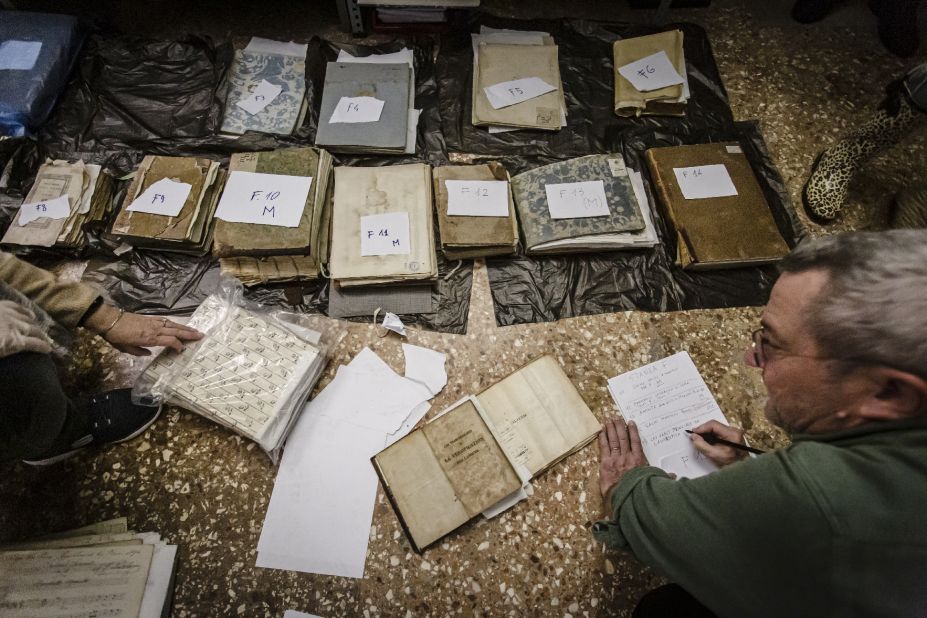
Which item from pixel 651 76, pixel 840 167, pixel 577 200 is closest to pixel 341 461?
pixel 577 200

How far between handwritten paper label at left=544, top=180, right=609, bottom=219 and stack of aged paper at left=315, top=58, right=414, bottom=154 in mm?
607

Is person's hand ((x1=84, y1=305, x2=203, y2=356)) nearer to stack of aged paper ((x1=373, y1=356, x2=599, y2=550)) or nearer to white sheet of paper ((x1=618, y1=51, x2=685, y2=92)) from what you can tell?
stack of aged paper ((x1=373, y1=356, x2=599, y2=550))

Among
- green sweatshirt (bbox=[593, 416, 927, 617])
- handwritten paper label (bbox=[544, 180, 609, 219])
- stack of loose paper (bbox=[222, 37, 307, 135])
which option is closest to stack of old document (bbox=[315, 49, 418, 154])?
stack of loose paper (bbox=[222, 37, 307, 135])

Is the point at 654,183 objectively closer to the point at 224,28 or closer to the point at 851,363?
the point at 851,363

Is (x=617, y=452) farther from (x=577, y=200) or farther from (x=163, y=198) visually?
(x=163, y=198)

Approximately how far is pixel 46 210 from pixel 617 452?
198 cm

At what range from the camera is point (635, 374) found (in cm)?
143

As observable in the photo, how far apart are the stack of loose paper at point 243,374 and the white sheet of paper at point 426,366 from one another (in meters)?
0.27

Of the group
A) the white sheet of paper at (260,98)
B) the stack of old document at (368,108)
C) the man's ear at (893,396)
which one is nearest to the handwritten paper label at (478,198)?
the stack of old document at (368,108)

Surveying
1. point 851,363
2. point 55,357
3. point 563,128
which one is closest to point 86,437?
point 55,357

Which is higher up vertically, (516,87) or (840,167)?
(516,87)

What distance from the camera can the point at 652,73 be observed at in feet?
6.30

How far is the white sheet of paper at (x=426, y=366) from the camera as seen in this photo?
4.64ft

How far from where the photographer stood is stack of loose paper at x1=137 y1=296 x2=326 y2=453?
48.6 inches
